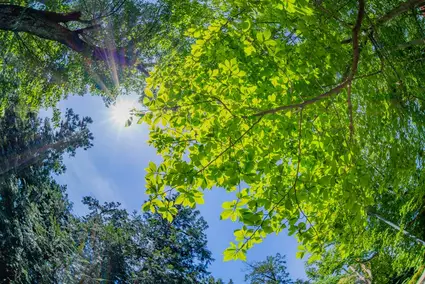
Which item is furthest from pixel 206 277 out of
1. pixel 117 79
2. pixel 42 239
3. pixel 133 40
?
pixel 133 40

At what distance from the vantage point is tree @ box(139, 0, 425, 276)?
7.16 ft

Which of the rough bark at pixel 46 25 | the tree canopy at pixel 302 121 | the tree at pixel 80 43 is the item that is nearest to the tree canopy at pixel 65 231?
the tree at pixel 80 43

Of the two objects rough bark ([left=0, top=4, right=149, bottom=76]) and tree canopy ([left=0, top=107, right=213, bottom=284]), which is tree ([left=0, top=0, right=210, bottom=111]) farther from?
tree canopy ([left=0, top=107, right=213, bottom=284])

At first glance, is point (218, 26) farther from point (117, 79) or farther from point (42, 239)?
point (42, 239)

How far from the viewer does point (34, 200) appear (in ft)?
45.0

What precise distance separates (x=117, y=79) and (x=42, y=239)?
6580 mm

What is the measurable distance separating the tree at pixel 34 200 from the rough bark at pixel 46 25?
280 inches

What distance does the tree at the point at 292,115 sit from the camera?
2.18 meters

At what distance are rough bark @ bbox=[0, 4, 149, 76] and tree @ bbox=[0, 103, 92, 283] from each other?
711cm

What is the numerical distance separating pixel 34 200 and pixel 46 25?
28.9 ft

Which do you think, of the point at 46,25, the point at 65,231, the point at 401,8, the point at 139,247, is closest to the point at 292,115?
the point at 401,8

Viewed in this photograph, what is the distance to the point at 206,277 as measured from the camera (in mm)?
15750

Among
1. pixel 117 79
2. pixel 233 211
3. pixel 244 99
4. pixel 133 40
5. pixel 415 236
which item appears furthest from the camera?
pixel 117 79

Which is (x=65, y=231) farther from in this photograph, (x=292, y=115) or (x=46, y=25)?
(x=292, y=115)
